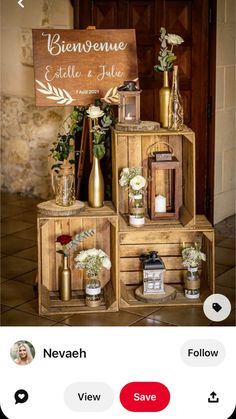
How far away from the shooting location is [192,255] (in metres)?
2.99

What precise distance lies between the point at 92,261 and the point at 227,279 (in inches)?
27.7

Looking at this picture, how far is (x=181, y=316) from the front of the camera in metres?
2.88

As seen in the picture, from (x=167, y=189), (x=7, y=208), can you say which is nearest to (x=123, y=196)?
(x=167, y=189)

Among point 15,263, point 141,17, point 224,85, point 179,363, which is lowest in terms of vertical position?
point 15,263

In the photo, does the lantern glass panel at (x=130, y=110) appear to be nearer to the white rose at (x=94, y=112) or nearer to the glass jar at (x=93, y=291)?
the white rose at (x=94, y=112)

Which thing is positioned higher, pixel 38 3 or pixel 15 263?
pixel 38 3

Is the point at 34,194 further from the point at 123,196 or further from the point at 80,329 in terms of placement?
the point at 80,329

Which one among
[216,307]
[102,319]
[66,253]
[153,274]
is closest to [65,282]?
[66,253]

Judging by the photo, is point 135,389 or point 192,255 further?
point 192,255

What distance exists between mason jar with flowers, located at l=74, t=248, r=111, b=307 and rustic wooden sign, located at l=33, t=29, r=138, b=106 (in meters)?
0.62

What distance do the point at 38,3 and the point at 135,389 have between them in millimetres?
3510

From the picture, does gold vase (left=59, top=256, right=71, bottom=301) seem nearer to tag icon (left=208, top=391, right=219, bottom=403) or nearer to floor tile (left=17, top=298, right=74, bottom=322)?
floor tile (left=17, top=298, right=74, bottom=322)

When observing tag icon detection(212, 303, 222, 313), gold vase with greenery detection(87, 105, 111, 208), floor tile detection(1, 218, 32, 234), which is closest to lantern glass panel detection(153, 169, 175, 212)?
gold vase with greenery detection(87, 105, 111, 208)

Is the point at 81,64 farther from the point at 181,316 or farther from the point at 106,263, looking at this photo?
the point at 181,316
